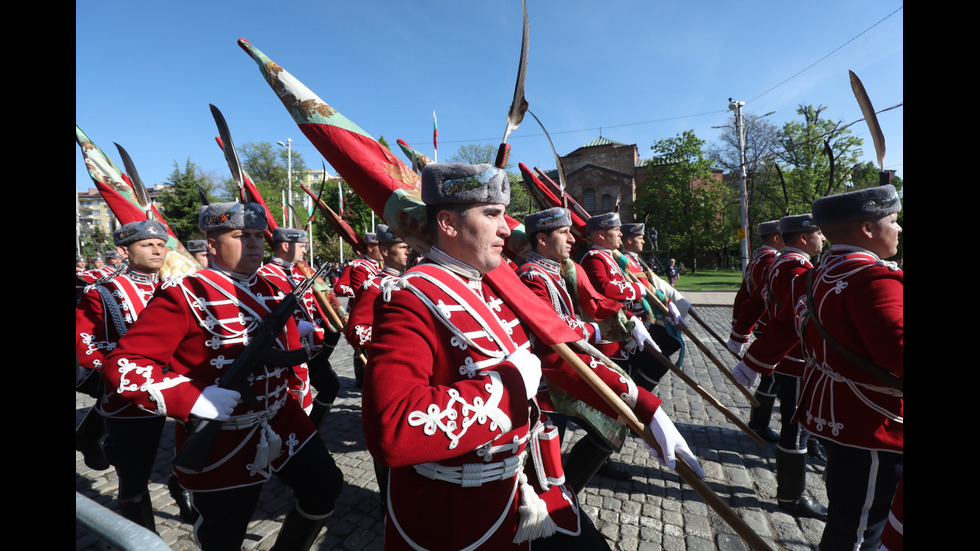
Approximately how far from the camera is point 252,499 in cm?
267

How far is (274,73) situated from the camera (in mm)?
2037

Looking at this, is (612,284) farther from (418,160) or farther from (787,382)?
(418,160)

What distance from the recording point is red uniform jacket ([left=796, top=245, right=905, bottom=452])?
2225 millimetres

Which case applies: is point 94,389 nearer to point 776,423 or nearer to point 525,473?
point 525,473

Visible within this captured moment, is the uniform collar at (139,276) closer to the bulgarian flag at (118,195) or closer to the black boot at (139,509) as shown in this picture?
the bulgarian flag at (118,195)

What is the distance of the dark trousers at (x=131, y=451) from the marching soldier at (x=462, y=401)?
9.29 feet

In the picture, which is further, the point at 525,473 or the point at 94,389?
the point at 94,389

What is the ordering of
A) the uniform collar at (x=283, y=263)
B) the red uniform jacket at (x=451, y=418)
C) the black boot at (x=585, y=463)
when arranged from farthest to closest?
the uniform collar at (x=283, y=263) < the black boot at (x=585, y=463) < the red uniform jacket at (x=451, y=418)

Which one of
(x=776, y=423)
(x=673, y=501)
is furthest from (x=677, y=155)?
(x=673, y=501)

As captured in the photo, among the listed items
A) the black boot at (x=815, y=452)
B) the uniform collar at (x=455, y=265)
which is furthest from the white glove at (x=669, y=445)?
the black boot at (x=815, y=452)

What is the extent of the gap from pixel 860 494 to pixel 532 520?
1.94 m

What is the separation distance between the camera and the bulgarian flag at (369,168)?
1.98 m

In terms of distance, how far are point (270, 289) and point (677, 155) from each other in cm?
4092

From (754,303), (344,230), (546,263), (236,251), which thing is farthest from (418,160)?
(344,230)
